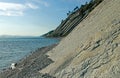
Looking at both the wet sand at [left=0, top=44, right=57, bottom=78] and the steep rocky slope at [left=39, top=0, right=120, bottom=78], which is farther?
the wet sand at [left=0, top=44, right=57, bottom=78]

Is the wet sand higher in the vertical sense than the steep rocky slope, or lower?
higher

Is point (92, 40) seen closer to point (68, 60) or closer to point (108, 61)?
point (68, 60)

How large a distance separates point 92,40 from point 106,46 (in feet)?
6.61

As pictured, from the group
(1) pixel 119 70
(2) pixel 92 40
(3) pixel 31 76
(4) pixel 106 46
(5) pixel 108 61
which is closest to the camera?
(1) pixel 119 70

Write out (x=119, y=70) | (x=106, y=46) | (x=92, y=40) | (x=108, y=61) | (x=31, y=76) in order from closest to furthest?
(x=119, y=70) → (x=108, y=61) → (x=106, y=46) → (x=92, y=40) → (x=31, y=76)

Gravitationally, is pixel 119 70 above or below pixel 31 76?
below

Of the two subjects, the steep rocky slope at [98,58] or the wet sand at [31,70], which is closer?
the steep rocky slope at [98,58]

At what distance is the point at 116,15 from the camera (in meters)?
20.0

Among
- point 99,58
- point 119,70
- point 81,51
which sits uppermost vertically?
point 81,51

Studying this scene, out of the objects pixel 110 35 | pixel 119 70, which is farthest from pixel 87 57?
pixel 119 70

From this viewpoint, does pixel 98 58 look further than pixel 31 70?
No

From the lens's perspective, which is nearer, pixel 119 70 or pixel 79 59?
pixel 119 70

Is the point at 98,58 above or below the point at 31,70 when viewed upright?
below

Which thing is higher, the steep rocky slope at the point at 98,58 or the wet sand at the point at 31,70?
the wet sand at the point at 31,70
